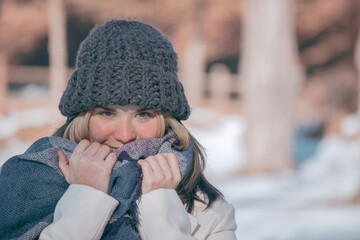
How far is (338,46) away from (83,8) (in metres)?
9.18

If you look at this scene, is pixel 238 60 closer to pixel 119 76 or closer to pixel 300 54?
pixel 300 54

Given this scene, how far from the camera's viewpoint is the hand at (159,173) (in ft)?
6.86

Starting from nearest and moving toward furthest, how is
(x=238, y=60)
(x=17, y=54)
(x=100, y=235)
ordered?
(x=100, y=235) → (x=17, y=54) → (x=238, y=60)

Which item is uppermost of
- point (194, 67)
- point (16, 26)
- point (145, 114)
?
point (16, 26)

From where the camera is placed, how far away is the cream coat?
1945 millimetres

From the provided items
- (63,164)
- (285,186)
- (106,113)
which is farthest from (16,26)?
(63,164)

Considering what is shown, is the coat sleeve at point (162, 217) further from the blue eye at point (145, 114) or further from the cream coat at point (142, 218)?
the blue eye at point (145, 114)

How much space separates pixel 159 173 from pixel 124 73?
0.36 m

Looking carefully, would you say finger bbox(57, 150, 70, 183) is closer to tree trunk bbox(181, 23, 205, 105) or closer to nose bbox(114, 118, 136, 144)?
nose bbox(114, 118, 136, 144)

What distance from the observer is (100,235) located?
199cm

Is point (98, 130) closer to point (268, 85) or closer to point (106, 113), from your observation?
point (106, 113)

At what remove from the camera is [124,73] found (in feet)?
7.19

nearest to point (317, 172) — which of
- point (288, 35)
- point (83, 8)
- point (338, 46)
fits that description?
point (288, 35)

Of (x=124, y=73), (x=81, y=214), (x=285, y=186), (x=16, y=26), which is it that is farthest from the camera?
(x=16, y=26)
